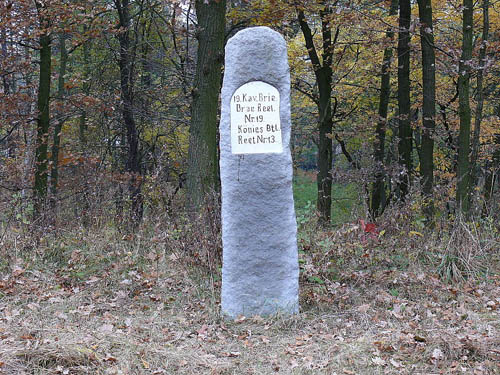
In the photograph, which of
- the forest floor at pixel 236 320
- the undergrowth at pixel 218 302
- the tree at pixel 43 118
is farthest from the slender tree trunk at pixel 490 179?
the tree at pixel 43 118

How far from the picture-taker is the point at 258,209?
5.10 m

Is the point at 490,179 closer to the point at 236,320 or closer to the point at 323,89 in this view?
the point at 323,89

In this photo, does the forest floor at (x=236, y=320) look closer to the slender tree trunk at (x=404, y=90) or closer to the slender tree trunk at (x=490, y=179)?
the slender tree trunk at (x=490, y=179)

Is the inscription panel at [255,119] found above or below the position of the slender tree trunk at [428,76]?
below

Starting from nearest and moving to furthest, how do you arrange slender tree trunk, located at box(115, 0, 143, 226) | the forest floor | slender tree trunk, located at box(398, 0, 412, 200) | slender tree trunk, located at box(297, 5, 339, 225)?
1. the forest floor
2. slender tree trunk, located at box(398, 0, 412, 200)
3. slender tree trunk, located at box(115, 0, 143, 226)
4. slender tree trunk, located at box(297, 5, 339, 225)

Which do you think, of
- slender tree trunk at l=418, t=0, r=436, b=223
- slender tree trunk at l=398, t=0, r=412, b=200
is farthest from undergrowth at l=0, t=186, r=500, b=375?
slender tree trunk at l=398, t=0, r=412, b=200

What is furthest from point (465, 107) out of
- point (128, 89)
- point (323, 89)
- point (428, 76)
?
point (128, 89)

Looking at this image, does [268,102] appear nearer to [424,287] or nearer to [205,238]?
[205,238]

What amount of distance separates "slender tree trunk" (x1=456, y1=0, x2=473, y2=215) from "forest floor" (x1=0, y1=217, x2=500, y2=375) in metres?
0.88

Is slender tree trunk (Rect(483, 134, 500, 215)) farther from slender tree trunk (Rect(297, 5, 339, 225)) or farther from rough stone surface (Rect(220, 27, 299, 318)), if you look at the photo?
rough stone surface (Rect(220, 27, 299, 318))

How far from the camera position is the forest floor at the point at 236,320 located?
3.98 metres

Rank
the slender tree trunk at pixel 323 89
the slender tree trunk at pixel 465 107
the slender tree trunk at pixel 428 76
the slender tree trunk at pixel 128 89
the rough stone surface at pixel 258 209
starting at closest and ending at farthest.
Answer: the rough stone surface at pixel 258 209 < the slender tree trunk at pixel 465 107 < the slender tree trunk at pixel 428 76 < the slender tree trunk at pixel 128 89 < the slender tree trunk at pixel 323 89

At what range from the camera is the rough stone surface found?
5.11 m

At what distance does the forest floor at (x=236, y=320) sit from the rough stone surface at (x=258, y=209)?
27 centimetres
